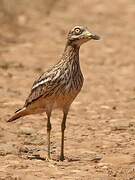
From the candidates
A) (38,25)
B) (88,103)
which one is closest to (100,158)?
(88,103)

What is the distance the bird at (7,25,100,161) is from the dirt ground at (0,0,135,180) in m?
0.67

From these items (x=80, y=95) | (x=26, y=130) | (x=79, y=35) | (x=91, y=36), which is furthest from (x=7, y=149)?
(x=80, y=95)

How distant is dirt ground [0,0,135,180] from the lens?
10.2 meters

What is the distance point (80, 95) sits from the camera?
631 inches

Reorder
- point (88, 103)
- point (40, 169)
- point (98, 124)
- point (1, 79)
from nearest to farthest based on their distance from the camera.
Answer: point (40, 169), point (98, 124), point (88, 103), point (1, 79)

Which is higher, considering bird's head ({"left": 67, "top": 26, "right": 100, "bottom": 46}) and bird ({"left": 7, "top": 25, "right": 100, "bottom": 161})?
bird's head ({"left": 67, "top": 26, "right": 100, "bottom": 46})

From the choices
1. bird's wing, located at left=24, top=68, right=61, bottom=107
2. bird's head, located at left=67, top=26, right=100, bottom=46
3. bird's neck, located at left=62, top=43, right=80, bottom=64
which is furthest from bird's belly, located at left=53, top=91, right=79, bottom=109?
bird's head, located at left=67, top=26, right=100, bottom=46

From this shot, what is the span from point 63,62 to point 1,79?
21.4 ft

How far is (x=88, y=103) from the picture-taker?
15.3 m

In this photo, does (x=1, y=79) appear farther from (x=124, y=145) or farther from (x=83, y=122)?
(x=124, y=145)

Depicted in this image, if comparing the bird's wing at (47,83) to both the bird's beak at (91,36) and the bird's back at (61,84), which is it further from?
the bird's beak at (91,36)

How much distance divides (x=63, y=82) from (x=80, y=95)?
5692 millimetres

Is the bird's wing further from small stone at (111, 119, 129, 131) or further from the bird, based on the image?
small stone at (111, 119, 129, 131)

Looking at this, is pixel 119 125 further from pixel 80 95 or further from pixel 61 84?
pixel 80 95
